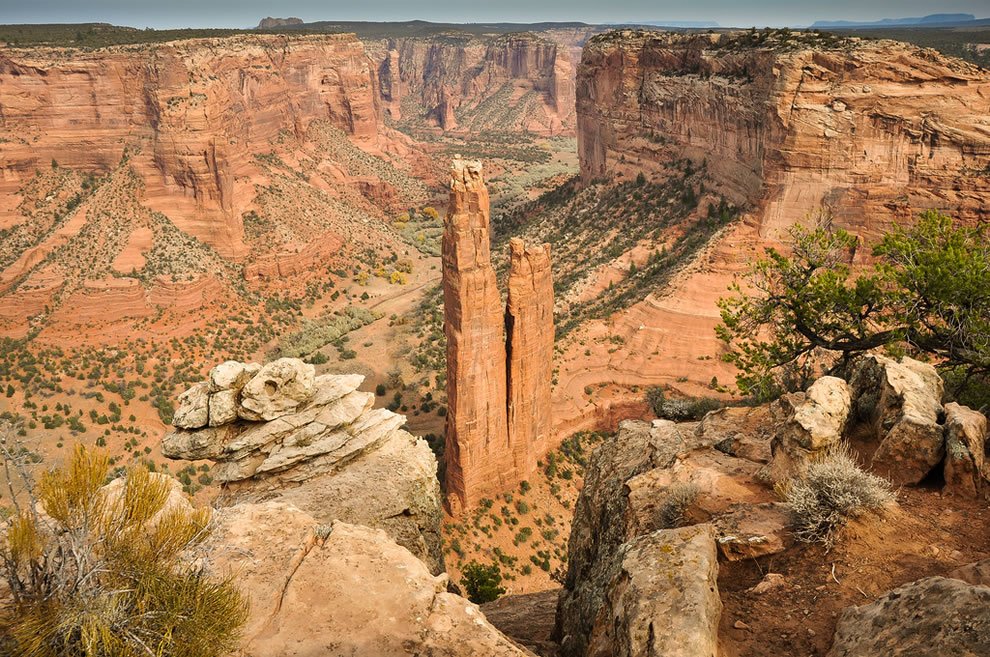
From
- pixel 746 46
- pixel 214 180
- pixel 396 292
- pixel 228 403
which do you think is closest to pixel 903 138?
pixel 746 46

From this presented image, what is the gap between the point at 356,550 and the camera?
13.4m

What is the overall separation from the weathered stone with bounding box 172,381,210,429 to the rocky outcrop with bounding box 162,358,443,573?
0.03m

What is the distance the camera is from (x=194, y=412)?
64.6ft

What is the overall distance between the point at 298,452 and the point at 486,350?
46.4 feet

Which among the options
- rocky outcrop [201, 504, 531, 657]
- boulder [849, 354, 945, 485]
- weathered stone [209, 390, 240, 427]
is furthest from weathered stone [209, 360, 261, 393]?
boulder [849, 354, 945, 485]

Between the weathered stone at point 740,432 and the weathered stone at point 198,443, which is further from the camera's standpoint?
the weathered stone at point 198,443

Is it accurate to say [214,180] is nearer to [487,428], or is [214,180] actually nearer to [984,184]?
[487,428]

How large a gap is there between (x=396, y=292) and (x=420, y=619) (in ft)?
219

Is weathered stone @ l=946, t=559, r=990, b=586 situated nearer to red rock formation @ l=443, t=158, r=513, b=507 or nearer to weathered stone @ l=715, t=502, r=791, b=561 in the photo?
weathered stone @ l=715, t=502, r=791, b=561

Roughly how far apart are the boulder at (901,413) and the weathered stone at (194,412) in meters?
16.9

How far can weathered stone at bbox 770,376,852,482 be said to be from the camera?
12445 millimetres

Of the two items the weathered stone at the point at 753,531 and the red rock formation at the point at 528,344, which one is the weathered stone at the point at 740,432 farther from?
the red rock formation at the point at 528,344

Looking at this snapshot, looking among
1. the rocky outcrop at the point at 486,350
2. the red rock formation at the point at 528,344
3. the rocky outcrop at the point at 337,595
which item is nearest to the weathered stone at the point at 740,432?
the rocky outcrop at the point at 337,595

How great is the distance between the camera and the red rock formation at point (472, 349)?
30.5 m
